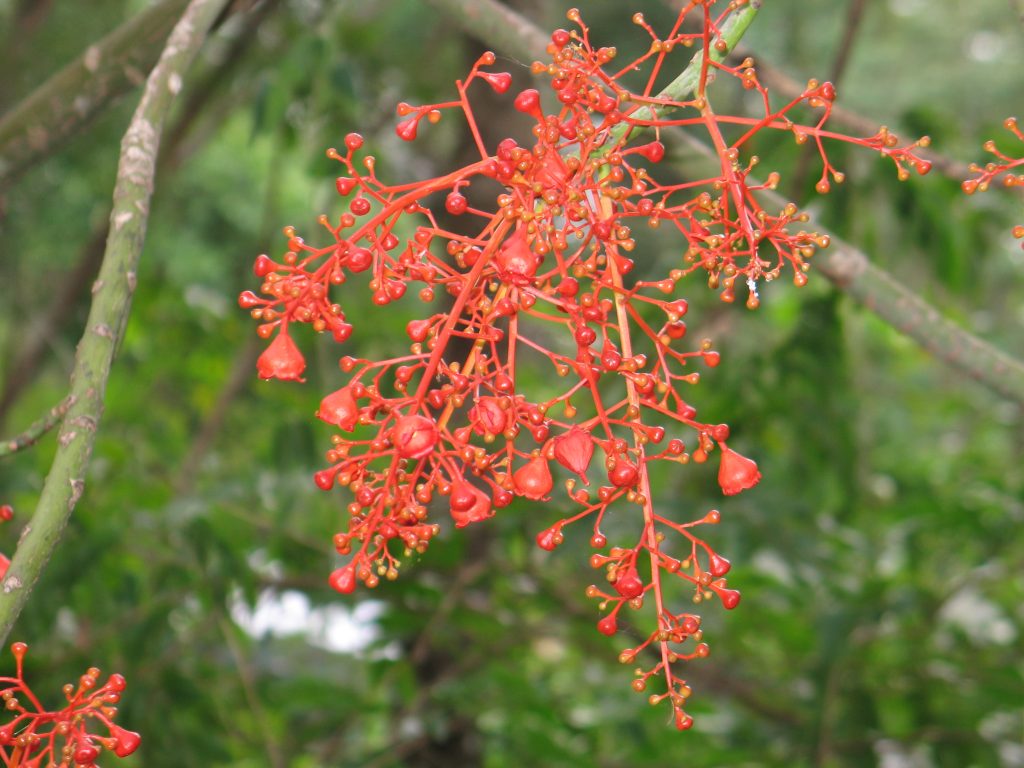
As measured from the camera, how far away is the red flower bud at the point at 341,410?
0.88 m

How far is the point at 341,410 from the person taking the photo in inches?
34.7

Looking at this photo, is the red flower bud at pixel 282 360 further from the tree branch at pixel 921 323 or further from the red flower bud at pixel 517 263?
the tree branch at pixel 921 323

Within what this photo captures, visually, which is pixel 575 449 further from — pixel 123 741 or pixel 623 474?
pixel 123 741

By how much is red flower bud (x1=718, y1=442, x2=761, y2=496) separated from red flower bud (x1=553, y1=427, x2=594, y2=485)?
0.11m

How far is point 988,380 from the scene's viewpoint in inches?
50.8

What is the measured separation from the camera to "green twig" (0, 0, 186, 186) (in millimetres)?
1360

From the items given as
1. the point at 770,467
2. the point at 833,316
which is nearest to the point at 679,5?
the point at 833,316

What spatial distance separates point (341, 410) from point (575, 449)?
18 centimetres

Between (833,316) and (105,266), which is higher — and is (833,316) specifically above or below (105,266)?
above

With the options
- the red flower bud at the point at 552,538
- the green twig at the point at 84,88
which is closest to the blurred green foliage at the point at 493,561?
the green twig at the point at 84,88

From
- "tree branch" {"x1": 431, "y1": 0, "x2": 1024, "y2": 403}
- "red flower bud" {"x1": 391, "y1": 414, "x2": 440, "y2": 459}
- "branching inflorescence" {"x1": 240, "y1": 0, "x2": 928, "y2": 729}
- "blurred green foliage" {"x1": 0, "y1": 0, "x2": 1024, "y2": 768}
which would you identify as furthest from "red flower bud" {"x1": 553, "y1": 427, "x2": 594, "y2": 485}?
"blurred green foliage" {"x1": 0, "y1": 0, "x2": 1024, "y2": 768}

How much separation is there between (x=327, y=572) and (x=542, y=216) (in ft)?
5.43

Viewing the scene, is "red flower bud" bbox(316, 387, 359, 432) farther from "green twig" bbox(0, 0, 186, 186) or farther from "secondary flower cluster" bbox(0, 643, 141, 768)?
"green twig" bbox(0, 0, 186, 186)

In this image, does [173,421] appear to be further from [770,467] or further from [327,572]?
[770,467]
